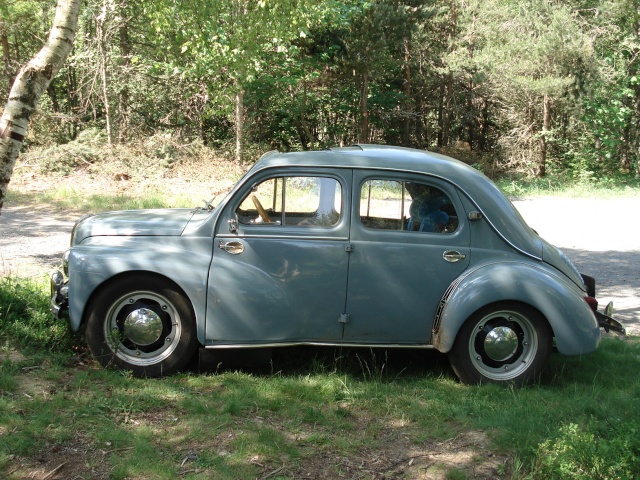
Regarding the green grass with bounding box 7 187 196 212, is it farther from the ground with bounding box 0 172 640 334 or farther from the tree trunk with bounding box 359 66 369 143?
the tree trunk with bounding box 359 66 369 143

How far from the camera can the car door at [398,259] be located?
16.8 feet

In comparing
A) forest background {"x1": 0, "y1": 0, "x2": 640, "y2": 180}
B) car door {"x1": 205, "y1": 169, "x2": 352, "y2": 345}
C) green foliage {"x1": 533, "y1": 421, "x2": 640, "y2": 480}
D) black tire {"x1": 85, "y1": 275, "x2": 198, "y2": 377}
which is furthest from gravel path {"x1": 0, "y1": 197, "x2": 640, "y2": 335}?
forest background {"x1": 0, "y1": 0, "x2": 640, "y2": 180}

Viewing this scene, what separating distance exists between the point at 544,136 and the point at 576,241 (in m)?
14.4

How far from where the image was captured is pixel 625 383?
17.5ft

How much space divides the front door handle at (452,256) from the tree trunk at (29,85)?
351 centimetres

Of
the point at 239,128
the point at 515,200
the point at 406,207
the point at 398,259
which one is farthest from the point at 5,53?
the point at 398,259

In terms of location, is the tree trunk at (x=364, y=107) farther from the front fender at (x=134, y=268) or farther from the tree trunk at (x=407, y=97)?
the front fender at (x=134, y=268)

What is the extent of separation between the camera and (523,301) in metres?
5.01

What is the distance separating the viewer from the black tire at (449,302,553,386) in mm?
5082

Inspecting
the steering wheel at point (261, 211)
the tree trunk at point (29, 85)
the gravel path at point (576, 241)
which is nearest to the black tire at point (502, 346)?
the steering wheel at point (261, 211)

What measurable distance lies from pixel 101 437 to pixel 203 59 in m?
13.1

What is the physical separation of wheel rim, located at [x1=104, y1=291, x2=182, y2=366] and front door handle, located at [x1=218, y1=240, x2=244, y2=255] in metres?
0.58

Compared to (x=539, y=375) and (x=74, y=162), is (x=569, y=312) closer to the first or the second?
(x=539, y=375)

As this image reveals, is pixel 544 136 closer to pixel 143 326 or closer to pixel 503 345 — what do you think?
pixel 503 345
